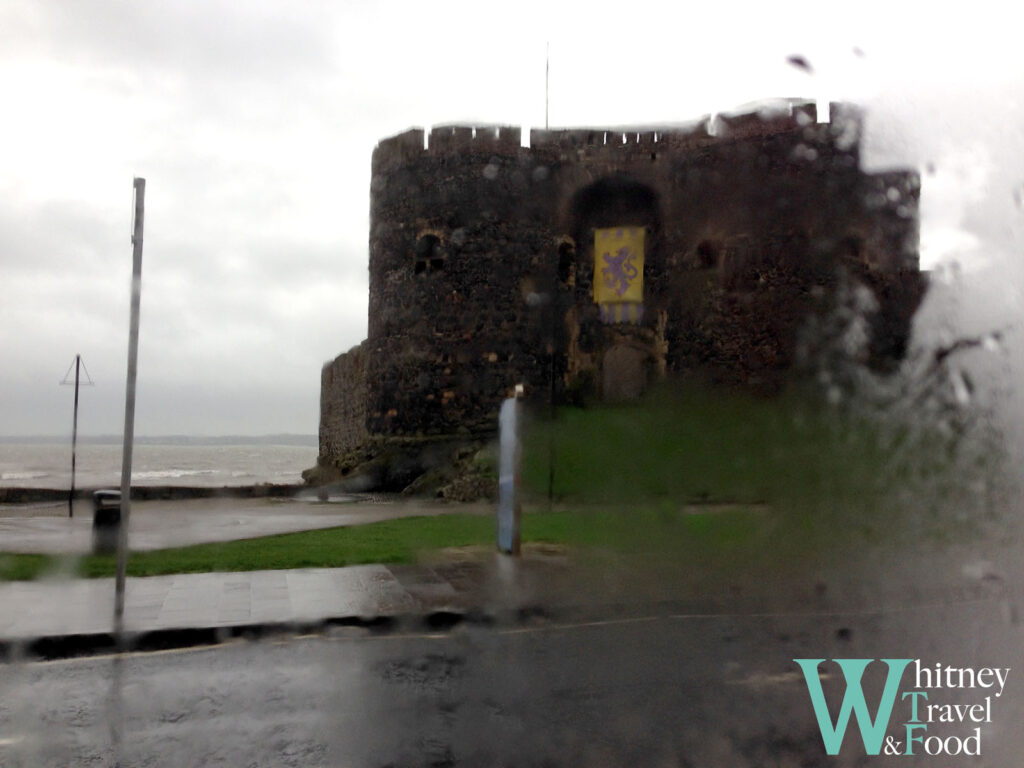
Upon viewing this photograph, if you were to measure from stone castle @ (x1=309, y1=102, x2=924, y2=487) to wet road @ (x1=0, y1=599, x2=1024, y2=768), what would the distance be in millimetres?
14550

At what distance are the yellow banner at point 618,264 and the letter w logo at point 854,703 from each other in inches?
700

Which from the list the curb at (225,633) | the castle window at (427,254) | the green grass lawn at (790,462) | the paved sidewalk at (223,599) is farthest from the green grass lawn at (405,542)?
the castle window at (427,254)

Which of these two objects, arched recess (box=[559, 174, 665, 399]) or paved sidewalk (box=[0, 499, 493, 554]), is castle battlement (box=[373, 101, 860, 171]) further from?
paved sidewalk (box=[0, 499, 493, 554])

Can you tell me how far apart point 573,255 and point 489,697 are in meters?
18.7

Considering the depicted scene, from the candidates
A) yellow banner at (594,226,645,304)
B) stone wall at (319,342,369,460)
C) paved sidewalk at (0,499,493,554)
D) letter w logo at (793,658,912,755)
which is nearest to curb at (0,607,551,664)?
letter w logo at (793,658,912,755)

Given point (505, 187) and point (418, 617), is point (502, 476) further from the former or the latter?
point (505, 187)

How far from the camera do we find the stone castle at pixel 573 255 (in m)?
21.1

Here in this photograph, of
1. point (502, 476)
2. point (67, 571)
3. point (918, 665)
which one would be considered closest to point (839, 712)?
point (918, 665)

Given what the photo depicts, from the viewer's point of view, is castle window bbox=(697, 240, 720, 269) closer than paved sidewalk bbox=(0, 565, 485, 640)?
No

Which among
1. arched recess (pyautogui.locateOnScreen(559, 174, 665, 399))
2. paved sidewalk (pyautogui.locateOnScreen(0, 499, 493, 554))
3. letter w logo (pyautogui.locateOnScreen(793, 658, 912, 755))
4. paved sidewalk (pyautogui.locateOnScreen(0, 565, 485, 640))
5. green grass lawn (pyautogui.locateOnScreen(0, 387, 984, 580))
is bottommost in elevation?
paved sidewalk (pyautogui.locateOnScreen(0, 499, 493, 554))

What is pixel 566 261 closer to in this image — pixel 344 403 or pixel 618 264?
pixel 618 264

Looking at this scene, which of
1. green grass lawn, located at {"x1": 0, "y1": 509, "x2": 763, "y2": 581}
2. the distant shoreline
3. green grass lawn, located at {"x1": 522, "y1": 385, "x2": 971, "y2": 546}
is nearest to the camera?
green grass lawn, located at {"x1": 522, "y1": 385, "x2": 971, "y2": 546}

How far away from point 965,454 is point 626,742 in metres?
4.52

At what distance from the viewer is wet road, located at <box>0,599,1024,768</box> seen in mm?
4004
